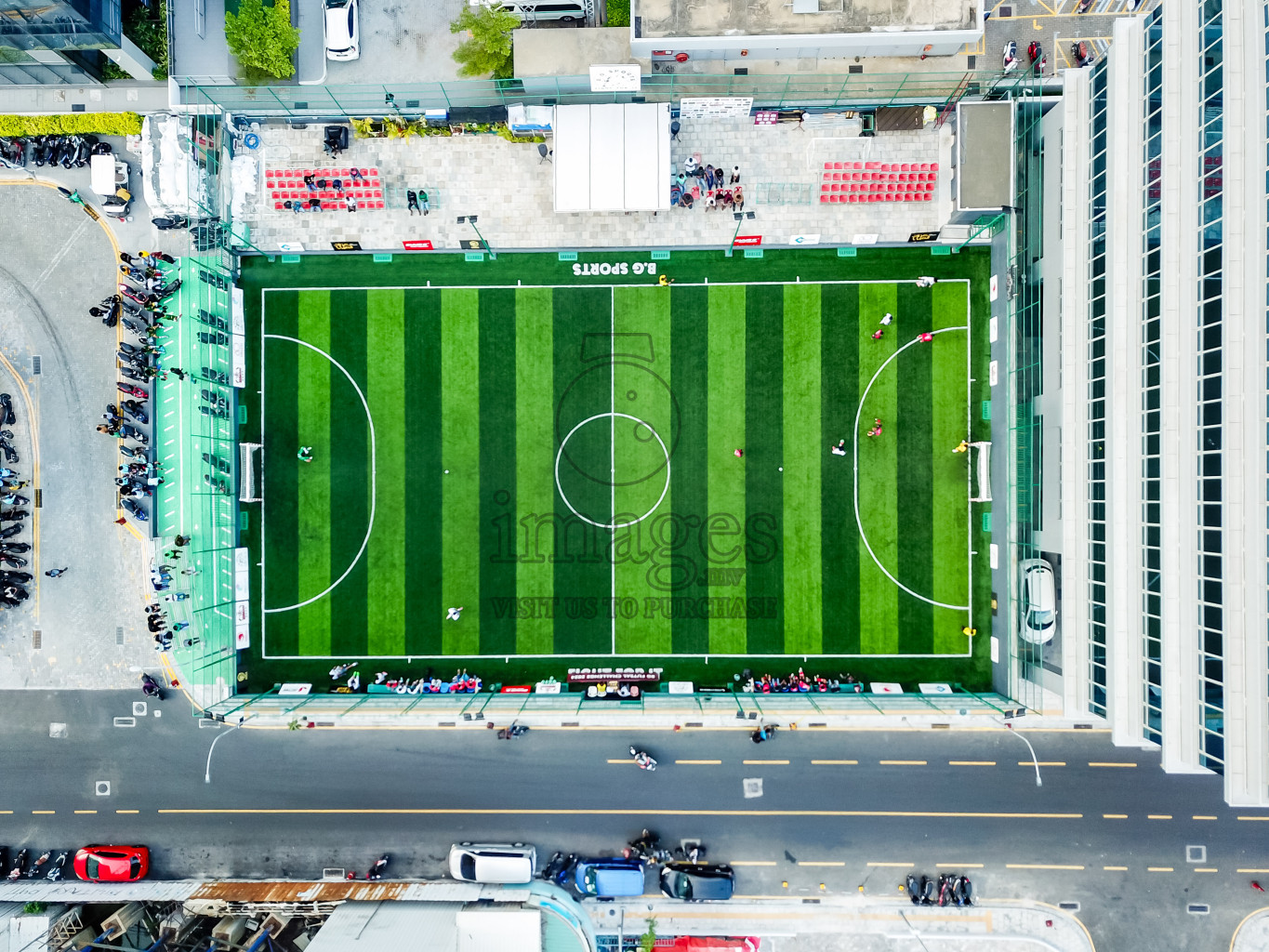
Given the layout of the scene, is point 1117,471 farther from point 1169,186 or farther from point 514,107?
point 514,107

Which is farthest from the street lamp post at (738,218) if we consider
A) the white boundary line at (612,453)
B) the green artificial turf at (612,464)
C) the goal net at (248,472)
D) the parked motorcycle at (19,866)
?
the parked motorcycle at (19,866)

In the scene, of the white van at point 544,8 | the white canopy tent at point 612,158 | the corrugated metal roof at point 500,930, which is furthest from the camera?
the white canopy tent at point 612,158

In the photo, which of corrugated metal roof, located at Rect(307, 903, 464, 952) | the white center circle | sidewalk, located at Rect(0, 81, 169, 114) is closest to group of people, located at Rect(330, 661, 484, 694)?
corrugated metal roof, located at Rect(307, 903, 464, 952)

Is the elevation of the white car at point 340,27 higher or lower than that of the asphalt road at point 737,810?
higher

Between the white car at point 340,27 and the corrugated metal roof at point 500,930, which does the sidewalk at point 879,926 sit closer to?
the corrugated metal roof at point 500,930

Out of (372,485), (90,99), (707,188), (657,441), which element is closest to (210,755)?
(372,485)

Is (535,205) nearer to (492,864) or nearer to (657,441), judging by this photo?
(657,441)

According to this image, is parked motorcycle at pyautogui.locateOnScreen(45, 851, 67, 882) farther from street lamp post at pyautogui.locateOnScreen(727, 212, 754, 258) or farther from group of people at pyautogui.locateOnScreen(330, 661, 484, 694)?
street lamp post at pyautogui.locateOnScreen(727, 212, 754, 258)

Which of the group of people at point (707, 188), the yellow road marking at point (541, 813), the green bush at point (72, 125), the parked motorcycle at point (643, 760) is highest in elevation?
the green bush at point (72, 125)
